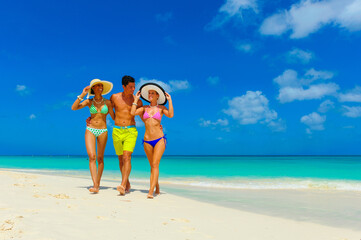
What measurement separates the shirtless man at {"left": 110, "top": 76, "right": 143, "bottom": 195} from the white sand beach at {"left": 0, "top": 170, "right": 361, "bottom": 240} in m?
1.03

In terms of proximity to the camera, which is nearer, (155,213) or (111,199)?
(155,213)

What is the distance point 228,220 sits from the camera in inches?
174

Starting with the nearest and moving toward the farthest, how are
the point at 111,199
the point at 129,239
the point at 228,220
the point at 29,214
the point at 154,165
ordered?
the point at 129,239 → the point at 29,214 → the point at 228,220 → the point at 111,199 → the point at 154,165

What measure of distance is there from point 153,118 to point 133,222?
8.72 feet

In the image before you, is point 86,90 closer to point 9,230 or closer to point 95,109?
point 95,109

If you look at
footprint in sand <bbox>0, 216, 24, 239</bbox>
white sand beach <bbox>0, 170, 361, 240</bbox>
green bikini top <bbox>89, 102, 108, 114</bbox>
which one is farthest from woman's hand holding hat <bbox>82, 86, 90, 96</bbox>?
footprint in sand <bbox>0, 216, 24, 239</bbox>

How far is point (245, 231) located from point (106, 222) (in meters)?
1.78

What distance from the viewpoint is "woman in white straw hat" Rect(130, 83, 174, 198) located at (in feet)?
20.0

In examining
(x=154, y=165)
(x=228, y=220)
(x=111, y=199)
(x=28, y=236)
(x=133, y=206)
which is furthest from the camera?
(x=154, y=165)

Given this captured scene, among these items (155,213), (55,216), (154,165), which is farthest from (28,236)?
(154,165)

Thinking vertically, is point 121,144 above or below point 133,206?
above

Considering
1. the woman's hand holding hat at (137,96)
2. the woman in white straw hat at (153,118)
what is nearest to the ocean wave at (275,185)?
the woman in white straw hat at (153,118)

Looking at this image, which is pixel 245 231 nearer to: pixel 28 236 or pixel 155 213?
pixel 155 213

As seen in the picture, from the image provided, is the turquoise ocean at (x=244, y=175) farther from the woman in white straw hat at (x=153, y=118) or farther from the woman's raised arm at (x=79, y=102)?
the woman's raised arm at (x=79, y=102)
